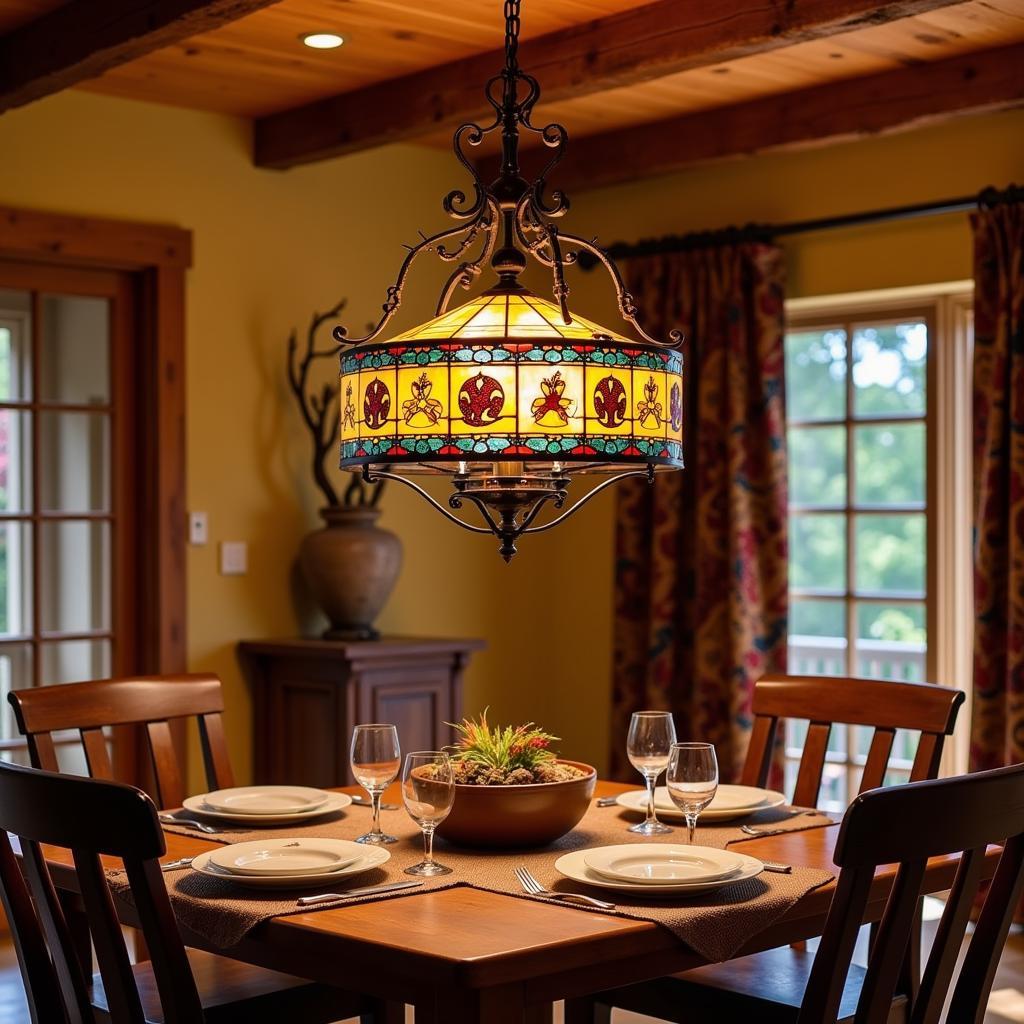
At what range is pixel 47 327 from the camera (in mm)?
4539

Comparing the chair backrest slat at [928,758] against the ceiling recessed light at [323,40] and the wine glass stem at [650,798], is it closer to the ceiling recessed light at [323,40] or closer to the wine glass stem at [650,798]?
the wine glass stem at [650,798]

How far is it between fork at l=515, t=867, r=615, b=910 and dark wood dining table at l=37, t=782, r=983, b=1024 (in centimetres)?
3

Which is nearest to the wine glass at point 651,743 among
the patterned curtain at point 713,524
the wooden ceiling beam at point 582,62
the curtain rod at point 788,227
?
the wooden ceiling beam at point 582,62

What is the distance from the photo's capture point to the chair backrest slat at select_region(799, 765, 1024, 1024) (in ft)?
5.77

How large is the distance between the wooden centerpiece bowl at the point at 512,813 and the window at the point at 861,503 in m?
2.61

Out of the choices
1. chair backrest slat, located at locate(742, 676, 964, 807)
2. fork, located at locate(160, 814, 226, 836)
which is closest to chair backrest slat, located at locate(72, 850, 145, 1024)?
fork, located at locate(160, 814, 226, 836)

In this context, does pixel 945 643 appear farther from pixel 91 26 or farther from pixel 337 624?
pixel 91 26

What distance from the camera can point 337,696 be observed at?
460 centimetres

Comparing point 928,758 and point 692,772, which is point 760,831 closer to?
point 692,772

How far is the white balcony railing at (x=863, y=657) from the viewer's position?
478 cm

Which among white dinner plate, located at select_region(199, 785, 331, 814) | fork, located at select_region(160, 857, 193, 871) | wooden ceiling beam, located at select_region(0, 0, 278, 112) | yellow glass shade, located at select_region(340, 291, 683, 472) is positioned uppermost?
wooden ceiling beam, located at select_region(0, 0, 278, 112)

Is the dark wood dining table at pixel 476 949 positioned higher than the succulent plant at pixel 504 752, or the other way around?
the succulent plant at pixel 504 752

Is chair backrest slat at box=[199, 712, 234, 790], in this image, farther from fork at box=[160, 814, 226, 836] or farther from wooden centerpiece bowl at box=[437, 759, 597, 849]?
wooden centerpiece bowl at box=[437, 759, 597, 849]

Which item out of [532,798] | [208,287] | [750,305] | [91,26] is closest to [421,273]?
[208,287]
